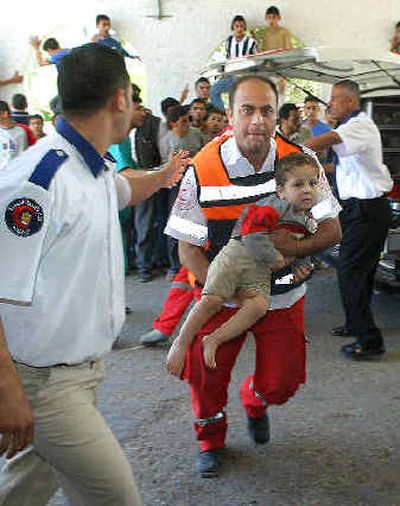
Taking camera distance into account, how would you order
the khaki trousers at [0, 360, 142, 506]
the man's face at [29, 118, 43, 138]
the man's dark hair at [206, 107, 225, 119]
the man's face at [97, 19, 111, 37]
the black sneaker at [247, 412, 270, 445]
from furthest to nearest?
the man's face at [97, 19, 111, 37]
the man's face at [29, 118, 43, 138]
the man's dark hair at [206, 107, 225, 119]
the black sneaker at [247, 412, 270, 445]
the khaki trousers at [0, 360, 142, 506]

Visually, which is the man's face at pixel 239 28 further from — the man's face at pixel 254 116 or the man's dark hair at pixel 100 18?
the man's face at pixel 254 116

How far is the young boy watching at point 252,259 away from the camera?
332 centimetres

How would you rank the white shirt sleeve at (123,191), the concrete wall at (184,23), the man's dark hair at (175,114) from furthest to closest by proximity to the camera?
the concrete wall at (184,23)
the man's dark hair at (175,114)
the white shirt sleeve at (123,191)

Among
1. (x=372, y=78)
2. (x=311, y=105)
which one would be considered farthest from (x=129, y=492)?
(x=311, y=105)

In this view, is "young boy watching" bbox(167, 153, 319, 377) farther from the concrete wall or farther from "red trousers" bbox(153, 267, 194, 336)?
the concrete wall

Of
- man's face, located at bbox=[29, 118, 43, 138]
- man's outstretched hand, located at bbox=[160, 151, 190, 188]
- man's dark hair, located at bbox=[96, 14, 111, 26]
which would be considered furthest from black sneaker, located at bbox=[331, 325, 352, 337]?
man's dark hair, located at bbox=[96, 14, 111, 26]

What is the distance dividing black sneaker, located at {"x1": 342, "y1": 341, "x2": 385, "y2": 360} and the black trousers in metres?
0.03

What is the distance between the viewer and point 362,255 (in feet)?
17.3

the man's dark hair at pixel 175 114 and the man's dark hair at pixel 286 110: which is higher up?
the man's dark hair at pixel 175 114

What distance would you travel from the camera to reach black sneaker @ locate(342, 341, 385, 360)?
5258 mm

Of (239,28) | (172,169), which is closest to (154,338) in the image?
(172,169)

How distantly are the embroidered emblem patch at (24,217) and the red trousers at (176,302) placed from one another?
348 cm

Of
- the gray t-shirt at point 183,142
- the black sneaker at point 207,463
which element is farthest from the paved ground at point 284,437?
the gray t-shirt at point 183,142

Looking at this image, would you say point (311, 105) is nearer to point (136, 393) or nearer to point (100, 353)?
point (136, 393)
